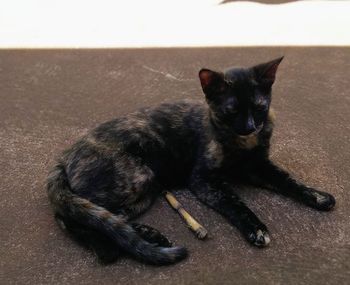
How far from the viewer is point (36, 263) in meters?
2.39

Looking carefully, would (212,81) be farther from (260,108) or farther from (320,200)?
(320,200)

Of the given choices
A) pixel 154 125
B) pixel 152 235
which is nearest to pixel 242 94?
pixel 154 125

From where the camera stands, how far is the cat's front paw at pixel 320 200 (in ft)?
8.50

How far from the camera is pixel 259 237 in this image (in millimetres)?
2385

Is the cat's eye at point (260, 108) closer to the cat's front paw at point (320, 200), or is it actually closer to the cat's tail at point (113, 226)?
the cat's front paw at point (320, 200)

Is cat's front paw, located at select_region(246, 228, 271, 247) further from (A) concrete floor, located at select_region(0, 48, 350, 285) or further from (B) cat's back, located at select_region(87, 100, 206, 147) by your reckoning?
(B) cat's back, located at select_region(87, 100, 206, 147)

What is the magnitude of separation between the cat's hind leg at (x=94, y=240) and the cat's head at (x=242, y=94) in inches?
32.4

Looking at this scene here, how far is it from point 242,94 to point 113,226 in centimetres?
88

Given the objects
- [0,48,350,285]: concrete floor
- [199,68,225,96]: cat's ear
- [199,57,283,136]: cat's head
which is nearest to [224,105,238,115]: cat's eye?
[199,57,283,136]: cat's head

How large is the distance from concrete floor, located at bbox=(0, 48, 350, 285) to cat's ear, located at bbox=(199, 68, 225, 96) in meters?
0.58

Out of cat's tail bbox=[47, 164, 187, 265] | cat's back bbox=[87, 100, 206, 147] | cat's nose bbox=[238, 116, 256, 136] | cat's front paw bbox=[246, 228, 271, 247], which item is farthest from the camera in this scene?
cat's back bbox=[87, 100, 206, 147]

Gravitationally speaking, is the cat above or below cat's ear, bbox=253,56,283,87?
below

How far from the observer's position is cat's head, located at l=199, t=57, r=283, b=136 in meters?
2.53

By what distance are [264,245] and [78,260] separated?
33.5 inches
